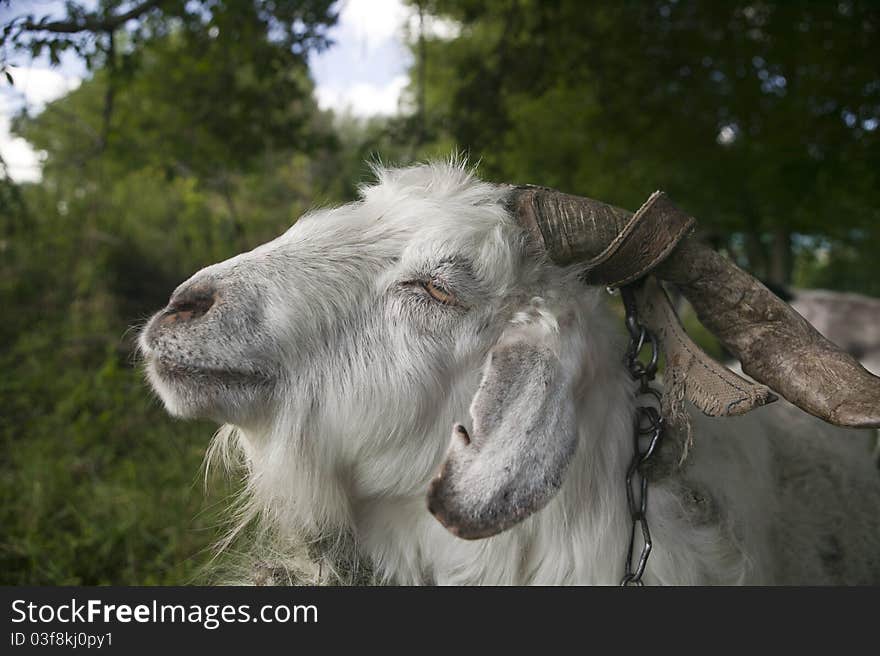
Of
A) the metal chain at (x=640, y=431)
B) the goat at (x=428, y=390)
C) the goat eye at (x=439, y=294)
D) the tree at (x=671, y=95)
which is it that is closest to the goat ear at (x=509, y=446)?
the goat at (x=428, y=390)

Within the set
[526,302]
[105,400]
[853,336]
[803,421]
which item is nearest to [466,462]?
[526,302]

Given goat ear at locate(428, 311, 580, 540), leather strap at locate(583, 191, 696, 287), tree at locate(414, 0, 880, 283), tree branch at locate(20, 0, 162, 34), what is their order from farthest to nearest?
tree at locate(414, 0, 880, 283) < tree branch at locate(20, 0, 162, 34) < leather strap at locate(583, 191, 696, 287) < goat ear at locate(428, 311, 580, 540)

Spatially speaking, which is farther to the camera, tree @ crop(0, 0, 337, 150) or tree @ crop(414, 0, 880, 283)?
tree @ crop(414, 0, 880, 283)

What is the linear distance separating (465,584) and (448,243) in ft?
3.47

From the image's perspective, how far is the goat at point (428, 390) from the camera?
6.40 feet

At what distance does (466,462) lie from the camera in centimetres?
176

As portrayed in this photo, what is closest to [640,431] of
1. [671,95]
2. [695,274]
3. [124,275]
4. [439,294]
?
[695,274]

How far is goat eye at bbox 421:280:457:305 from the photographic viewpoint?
207 centimetres

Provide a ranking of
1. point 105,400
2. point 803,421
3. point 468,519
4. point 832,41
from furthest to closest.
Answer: point 832,41 < point 105,400 < point 803,421 < point 468,519

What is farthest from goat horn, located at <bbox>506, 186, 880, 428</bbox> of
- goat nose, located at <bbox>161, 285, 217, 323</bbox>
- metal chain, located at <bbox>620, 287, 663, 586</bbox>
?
A: goat nose, located at <bbox>161, 285, 217, 323</bbox>

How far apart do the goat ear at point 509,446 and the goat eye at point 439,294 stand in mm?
220

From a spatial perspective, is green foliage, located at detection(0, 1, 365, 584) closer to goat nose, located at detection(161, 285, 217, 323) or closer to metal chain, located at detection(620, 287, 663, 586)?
goat nose, located at detection(161, 285, 217, 323)

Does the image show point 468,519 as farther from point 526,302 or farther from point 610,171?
point 610,171

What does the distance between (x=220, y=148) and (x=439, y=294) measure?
5.05 metres
